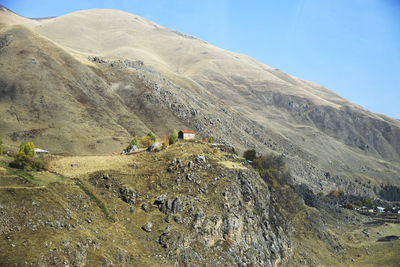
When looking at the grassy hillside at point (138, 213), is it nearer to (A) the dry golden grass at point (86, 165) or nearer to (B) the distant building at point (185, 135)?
(A) the dry golden grass at point (86, 165)

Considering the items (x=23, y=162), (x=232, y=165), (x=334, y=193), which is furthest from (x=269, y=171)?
(x=23, y=162)

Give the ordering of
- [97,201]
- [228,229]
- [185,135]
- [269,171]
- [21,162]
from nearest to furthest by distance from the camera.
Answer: [97,201] < [21,162] < [228,229] < [185,135] < [269,171]

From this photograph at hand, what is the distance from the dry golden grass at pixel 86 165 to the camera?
62.8 metres

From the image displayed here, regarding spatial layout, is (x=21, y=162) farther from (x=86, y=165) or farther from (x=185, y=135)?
(x=185, y=135)

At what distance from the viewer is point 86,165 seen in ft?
220

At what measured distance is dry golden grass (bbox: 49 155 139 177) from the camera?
62.8m

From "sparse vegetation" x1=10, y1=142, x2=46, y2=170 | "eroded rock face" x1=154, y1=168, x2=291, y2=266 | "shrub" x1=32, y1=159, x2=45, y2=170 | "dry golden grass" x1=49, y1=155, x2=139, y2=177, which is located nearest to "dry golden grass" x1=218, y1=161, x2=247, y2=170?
"eroded rock face" x1=154, y1=168, x2=291, y2=266

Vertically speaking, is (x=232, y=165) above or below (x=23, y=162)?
above

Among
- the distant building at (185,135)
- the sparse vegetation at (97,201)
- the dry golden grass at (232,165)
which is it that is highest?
the distant building at (185,135)

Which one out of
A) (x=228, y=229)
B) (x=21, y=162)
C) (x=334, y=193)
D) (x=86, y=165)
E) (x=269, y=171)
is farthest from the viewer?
(x=334, y=193)

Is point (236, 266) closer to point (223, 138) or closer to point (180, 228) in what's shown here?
point (180, 228)

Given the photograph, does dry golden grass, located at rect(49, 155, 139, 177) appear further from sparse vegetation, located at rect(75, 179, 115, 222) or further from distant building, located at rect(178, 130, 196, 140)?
distant building, located at rect(178, 130, 196, 140)

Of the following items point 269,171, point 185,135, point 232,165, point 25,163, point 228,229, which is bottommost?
point 269,171

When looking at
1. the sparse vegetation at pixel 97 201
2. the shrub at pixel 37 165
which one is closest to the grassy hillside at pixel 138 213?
the sparse vegetation at pixel 97 201
